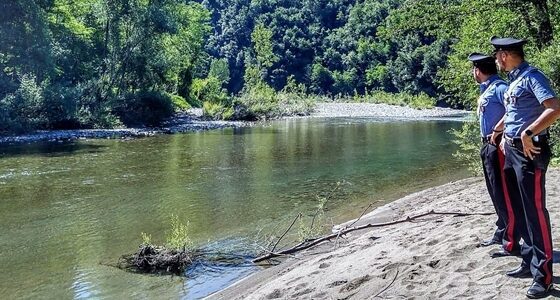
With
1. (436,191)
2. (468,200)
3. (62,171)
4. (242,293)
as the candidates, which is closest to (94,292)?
(242,293)

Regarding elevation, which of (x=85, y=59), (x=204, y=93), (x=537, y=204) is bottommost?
(x=537, y=204)

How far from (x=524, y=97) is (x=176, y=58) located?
48796 millimetres

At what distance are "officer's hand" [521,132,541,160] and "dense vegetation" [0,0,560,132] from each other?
9298 millimetres

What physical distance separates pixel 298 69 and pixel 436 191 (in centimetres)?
10344

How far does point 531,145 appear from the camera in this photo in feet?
15.3

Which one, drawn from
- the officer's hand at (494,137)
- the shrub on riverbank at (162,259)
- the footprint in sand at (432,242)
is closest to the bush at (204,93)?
the shrub on riverbank at (162,259)

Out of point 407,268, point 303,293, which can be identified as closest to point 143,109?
point 303,293

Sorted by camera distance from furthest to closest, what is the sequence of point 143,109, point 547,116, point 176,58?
point 176,58 → point 143,109 → point 547,116

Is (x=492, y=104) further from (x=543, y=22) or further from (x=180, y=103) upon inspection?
(x=180, y=103)

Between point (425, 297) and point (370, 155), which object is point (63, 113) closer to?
point (370, 155)

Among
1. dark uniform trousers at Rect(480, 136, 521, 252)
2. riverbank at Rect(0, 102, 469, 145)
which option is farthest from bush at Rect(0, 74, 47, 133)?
dark uniform trousers at Rect(480, 136, 521, 252)

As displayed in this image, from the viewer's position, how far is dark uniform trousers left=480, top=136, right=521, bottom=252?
567 cm

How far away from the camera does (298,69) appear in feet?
381

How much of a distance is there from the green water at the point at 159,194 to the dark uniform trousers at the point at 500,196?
13.5 feet
